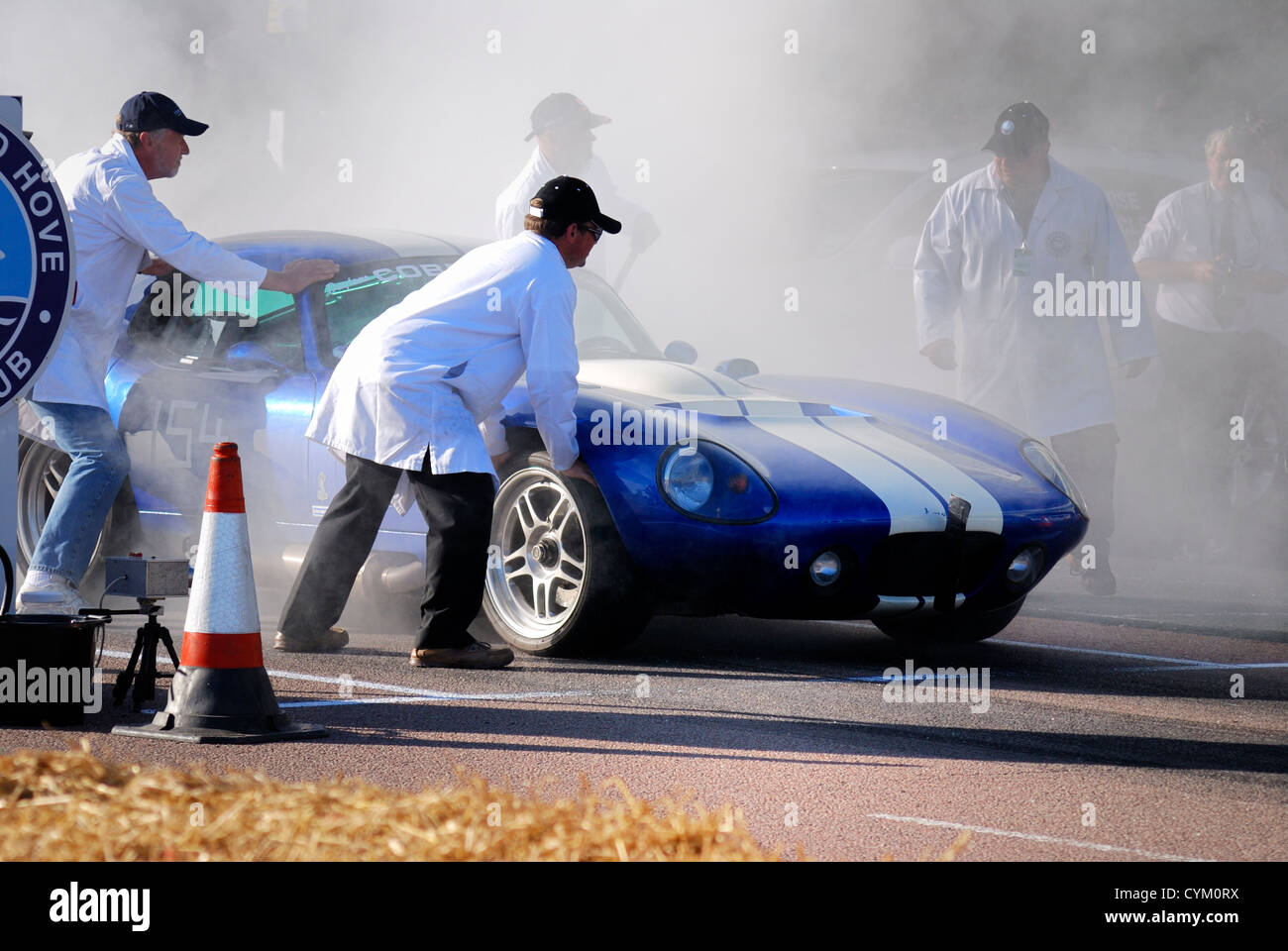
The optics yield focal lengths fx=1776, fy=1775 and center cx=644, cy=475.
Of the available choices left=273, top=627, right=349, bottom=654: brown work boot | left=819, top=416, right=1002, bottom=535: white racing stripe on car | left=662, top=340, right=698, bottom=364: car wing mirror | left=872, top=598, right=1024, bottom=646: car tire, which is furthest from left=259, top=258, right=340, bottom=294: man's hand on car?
left=872, top=598, right=1024, bottom=646: car tire

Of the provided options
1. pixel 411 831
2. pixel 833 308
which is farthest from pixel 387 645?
pixel 833 308

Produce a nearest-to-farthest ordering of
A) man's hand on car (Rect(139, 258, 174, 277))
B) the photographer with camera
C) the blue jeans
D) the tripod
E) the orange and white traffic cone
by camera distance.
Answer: the orange and white traffic cone → the tripod → the blue jeans → man's hand on car (Rect(139, 258, 174, 277)) → the photographer with camera

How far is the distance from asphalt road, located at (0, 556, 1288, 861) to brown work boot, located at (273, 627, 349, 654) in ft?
0.20

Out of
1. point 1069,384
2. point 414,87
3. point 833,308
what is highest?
point 414,87

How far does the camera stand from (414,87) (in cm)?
1611

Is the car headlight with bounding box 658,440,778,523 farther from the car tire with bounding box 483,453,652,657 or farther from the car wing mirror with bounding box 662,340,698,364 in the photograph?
the car wing mirror with bounding box 662,340,698,364

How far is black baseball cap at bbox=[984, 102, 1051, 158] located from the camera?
880 cm

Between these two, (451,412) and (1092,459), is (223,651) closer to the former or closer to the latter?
(451,412)

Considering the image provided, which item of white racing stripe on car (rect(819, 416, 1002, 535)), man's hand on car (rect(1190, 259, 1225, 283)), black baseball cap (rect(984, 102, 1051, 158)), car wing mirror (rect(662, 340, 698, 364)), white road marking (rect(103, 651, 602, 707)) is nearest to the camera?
white road marking (rect(103, 651, 602, 707))

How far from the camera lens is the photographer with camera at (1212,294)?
9.80m
